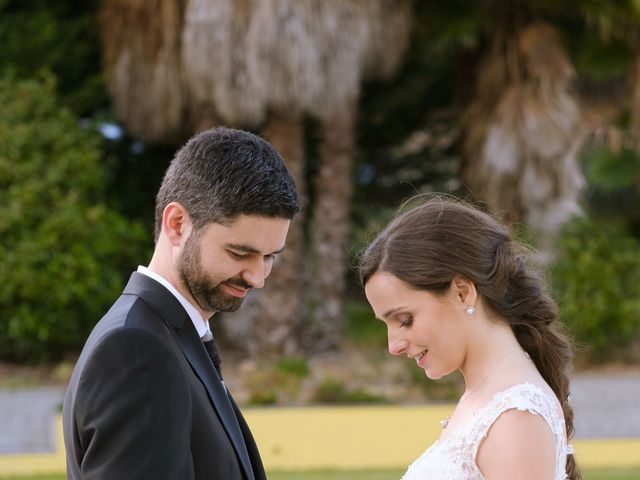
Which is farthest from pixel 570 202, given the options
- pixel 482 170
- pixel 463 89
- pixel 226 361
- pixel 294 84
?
pixel 226 361

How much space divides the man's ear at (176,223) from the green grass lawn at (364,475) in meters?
6.89

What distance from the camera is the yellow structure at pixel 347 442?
9.91m

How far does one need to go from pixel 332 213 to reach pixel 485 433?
36.8 feet

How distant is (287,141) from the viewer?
13.3 meters

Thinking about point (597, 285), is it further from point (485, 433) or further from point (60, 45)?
point (485, 433)

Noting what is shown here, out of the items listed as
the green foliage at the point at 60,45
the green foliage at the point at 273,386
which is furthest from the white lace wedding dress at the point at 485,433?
the green foliage at the point at 60,45

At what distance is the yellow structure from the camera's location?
390 inches

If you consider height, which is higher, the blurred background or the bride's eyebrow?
the bride's eyebrow

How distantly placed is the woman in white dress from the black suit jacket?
59 centimetres

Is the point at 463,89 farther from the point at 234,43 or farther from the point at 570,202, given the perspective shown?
the point at 234,43

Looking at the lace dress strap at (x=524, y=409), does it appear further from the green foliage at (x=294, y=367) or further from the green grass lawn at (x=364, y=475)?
the green foliage at (x=294, y=367)

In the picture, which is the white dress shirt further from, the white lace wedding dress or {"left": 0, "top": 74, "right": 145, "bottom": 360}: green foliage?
{"left": 0, "top": 74, "right": 145, "bottom": 360}: green foliage

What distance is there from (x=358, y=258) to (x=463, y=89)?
1256 cm

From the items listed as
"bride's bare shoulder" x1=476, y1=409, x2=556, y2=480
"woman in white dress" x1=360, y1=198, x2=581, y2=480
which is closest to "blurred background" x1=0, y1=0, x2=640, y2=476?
"woman in white dress" x1=360, y1=198, x2=581, y2=480
